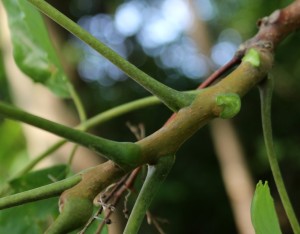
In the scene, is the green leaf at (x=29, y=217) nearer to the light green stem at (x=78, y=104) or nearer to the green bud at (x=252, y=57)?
the light green stem at (x=78, y=104)

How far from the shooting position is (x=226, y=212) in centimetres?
473

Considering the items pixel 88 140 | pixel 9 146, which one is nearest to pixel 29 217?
pixel 88 140

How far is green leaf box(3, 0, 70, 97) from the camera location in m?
0.56

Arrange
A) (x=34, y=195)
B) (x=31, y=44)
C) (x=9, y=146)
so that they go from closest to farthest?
1. (x=34, y=195)
2. (x=31, y=44)
3. (x=9, y=146)

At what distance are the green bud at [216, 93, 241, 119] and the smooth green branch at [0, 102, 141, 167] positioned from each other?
8cm

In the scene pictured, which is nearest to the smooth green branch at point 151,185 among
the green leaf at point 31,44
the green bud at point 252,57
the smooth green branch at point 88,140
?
Result: the smooth green branch at point 88,140

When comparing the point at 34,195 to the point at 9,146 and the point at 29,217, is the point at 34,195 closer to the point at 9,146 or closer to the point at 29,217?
the point at 29,217

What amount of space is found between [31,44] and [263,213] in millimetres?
347

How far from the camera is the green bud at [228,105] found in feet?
1.23

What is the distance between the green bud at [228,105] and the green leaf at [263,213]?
0.19 feet

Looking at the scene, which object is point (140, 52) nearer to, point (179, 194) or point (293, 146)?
point (179, 194)

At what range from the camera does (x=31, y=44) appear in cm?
59

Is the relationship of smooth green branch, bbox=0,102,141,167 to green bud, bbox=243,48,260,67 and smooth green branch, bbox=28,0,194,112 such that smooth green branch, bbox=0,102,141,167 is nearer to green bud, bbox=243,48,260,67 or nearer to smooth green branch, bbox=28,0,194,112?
smooth green branch, bbox=28,0,194,112

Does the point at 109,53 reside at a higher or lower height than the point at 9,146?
lower
